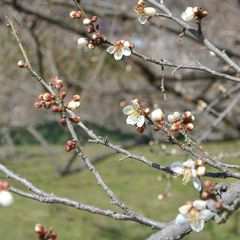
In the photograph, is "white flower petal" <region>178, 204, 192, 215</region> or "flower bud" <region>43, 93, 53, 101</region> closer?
"white flower petal" <region>178, 204, 192, 215</region>

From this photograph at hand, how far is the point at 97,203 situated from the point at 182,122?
481 cm

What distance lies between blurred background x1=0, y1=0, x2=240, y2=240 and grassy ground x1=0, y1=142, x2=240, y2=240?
11 millimetres

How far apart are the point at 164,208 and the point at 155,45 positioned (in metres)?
3.59

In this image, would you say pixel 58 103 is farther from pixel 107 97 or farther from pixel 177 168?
pixel 107 97

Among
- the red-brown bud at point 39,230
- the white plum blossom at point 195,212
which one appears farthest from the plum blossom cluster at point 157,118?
the red-brown bud at point 39,230

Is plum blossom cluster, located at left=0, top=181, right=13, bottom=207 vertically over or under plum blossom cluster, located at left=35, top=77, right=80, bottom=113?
under

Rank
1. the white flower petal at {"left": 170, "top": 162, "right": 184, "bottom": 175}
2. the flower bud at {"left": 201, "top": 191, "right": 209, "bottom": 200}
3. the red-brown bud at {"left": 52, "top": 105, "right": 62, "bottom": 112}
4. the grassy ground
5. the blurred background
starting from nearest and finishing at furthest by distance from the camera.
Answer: the flower bud at {"left": 201, "top": 191, "right": 209, "bottom": 200} → the white flower petal at {"left": 170, "top": 162, "right": 184, "bottom": 175} → the red-brown bud at {"left": 52, "top": 105, "right": 62, "bottom": 112} → the grassy ground → the blurred background

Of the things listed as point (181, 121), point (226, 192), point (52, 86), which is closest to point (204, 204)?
point (226, 192)

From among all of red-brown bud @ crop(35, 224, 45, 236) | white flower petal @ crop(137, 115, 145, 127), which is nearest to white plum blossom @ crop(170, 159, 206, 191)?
white flower petal @ crop(137, 115, 145, 127)

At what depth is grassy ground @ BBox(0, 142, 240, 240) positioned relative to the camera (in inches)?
203

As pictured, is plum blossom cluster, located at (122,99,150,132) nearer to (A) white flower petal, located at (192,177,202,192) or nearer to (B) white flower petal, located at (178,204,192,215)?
(A) white flower petal, located at (192,177,202,192)

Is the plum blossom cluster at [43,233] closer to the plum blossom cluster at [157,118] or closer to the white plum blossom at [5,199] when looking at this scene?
the white plum blossom at [5,199]

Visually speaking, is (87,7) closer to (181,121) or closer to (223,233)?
(223,233)

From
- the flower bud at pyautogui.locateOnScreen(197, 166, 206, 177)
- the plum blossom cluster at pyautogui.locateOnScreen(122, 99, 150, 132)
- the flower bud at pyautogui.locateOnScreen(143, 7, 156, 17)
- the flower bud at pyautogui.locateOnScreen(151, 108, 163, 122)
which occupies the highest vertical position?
the flower bud at pyautogui.locateOnScreen(143, 7, 156, 17)
